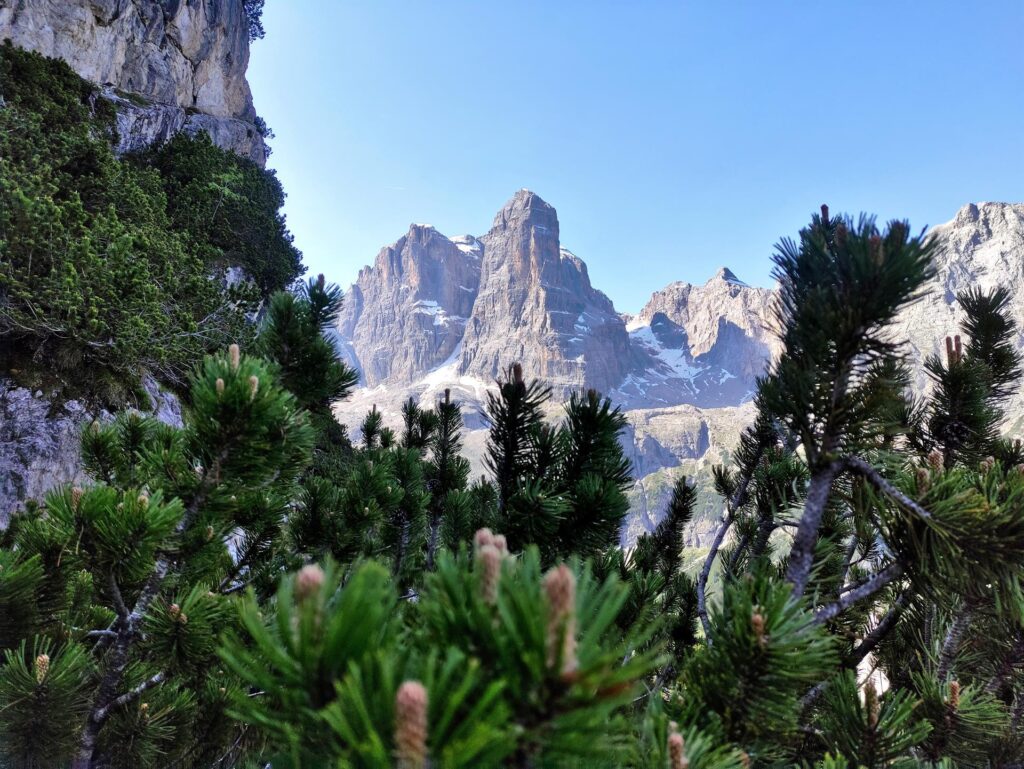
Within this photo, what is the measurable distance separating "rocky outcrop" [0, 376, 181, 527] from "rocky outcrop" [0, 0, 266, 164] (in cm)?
1885

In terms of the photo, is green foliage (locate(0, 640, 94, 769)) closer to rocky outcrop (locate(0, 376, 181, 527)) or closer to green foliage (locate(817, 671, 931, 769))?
green foliage (locate(817, 671, 931, 769))

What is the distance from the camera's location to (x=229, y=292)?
545 inches

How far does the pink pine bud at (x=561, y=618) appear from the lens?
0.71 meters

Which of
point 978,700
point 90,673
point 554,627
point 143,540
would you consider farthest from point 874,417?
point 90,673

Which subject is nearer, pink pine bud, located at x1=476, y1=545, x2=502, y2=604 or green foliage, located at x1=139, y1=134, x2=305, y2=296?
pink pine bud, located at x1=476, y1=545, x2=502, y2=604

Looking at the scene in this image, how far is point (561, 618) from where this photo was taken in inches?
27.8

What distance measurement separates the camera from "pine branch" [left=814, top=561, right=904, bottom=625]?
4.97 feet

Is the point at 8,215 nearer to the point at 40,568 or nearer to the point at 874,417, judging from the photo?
the point at 40,568

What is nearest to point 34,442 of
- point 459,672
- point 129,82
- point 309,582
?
point 309,582

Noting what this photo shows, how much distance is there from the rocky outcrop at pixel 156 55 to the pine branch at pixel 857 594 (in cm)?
3020

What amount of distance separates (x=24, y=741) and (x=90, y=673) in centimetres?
33

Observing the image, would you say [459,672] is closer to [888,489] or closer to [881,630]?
[888,489]

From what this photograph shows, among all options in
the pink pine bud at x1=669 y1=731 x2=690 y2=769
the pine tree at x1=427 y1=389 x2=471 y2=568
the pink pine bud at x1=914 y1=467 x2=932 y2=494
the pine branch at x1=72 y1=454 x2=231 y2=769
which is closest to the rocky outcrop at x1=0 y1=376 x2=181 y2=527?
the pine tree at x1=427 y1=389 x2=471 y2=568

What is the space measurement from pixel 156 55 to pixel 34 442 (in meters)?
38.7
